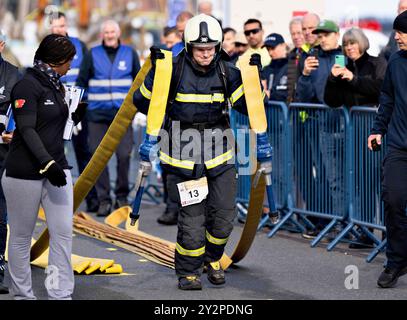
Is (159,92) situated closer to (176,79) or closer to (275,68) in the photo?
(176,79)

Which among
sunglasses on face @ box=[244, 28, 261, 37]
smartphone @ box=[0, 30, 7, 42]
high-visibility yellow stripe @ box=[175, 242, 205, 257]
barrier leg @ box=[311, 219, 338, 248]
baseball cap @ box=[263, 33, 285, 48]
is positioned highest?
smartphone @ box=[0, 30, 7, 42]

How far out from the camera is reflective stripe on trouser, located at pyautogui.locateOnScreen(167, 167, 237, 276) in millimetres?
8914

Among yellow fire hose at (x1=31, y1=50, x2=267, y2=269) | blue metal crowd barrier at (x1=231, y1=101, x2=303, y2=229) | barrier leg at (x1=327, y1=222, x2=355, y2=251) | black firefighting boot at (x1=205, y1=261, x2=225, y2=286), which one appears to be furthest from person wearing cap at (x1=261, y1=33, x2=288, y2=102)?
black firefighting boot at (x1=205, y1=261, x2=225, y2=286)

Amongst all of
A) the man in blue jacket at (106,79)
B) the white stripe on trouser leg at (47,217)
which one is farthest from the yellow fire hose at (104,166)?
the man in blue jacket at (106,79)

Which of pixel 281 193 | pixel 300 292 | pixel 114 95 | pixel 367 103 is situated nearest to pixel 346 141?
pixel 367 103

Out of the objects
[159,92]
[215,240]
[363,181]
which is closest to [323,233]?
[363,181]

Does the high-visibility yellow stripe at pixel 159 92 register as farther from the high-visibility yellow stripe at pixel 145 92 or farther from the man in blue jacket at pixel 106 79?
the man in blue jacket at pixel 106 79

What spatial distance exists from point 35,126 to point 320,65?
182 inches

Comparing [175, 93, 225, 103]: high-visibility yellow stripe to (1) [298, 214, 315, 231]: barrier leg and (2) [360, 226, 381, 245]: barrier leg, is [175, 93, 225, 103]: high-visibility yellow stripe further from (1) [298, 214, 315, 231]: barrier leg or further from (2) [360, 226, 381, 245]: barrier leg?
(1) [298, 214, 315, 231]: barrier leg

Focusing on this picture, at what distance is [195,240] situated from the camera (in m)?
8.91

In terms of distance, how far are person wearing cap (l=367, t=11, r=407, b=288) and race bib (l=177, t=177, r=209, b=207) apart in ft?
4.47

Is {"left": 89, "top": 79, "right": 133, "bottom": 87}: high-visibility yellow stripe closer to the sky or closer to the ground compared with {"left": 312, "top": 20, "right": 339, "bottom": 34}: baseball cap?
closer to the ground
